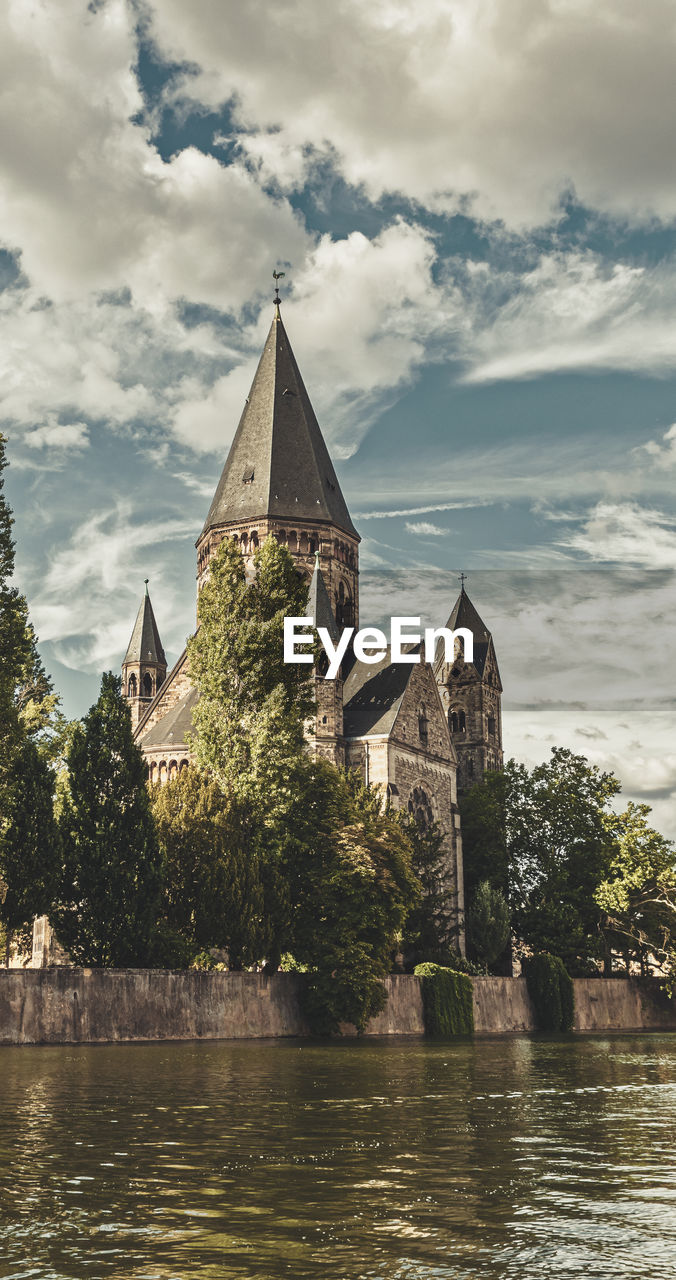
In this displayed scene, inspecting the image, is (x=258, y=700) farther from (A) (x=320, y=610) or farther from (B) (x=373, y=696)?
(B) (x=373, y=696)

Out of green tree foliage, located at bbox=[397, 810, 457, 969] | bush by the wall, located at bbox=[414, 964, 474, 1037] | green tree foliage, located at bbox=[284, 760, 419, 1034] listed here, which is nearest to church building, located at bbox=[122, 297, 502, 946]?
green tree foliage, located at bbox=[397, 810, 457, 969]

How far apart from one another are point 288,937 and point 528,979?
67.3ft

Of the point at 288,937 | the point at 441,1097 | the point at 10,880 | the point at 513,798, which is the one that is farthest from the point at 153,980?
the point at 513,798

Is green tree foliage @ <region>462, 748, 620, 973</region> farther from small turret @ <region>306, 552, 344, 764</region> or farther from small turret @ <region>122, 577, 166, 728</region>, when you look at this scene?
small turret @ <region>122, 577, 166, 728</region>

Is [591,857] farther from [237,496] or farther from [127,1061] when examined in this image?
[127,1061]

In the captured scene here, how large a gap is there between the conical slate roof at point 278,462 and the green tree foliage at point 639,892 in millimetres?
29283

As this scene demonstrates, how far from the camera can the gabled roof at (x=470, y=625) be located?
99.4 metres

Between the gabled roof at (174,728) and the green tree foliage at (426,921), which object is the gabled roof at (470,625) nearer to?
the gabled roof at (174,728)

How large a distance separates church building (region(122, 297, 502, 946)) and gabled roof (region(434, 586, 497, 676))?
0.10 meters

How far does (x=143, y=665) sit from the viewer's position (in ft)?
301

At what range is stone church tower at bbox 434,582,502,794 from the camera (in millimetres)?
96562

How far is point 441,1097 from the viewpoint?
16.9 meters

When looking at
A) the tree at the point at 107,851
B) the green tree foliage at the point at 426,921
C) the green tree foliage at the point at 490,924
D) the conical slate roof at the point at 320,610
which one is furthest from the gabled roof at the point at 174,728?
the tree at the point at 107,851

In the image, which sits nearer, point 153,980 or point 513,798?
point 153,980
